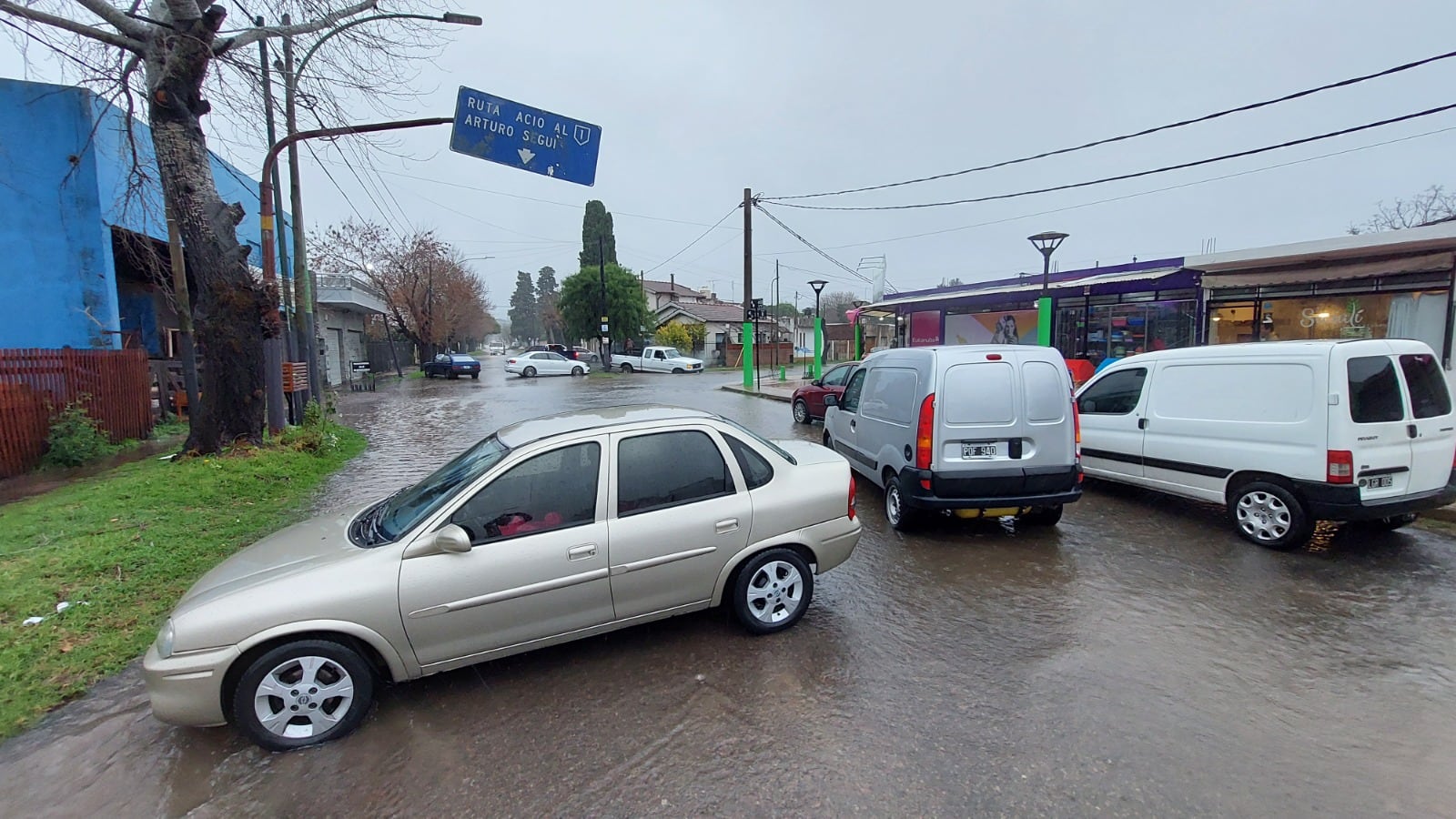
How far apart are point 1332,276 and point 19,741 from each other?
15679 mm

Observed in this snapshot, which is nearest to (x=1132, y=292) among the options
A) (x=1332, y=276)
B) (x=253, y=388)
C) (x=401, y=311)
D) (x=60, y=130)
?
(x=1332, y=276)

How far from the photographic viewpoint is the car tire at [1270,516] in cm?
505

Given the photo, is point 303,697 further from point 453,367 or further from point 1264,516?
point 453,367

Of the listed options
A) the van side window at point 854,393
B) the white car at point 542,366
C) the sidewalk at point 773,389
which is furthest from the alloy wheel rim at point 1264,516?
the white car at point 542,366

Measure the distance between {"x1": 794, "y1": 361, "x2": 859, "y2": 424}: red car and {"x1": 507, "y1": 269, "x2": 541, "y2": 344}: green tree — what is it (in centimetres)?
10870

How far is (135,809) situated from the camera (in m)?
2.61

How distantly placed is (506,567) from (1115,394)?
655 cm

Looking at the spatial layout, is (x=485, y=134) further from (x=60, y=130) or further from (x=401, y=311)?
(x=401, y=311)

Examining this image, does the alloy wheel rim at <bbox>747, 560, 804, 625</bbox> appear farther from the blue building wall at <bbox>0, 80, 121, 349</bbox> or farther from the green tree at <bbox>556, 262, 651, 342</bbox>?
the green tree at <bbox>556, 262, 651, 342</bbox>

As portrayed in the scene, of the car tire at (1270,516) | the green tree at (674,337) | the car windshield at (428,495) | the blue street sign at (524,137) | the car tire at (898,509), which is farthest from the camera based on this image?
the green tree at (674,337)

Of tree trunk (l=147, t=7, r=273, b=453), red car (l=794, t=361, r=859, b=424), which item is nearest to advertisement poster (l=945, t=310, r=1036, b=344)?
red car (l=794, t=361, r=859, b=424)

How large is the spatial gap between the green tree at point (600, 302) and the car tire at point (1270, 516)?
38349 mm

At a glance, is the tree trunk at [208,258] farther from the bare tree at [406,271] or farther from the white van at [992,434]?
the bare tree at [406,271]

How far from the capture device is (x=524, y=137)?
918 centimetres
